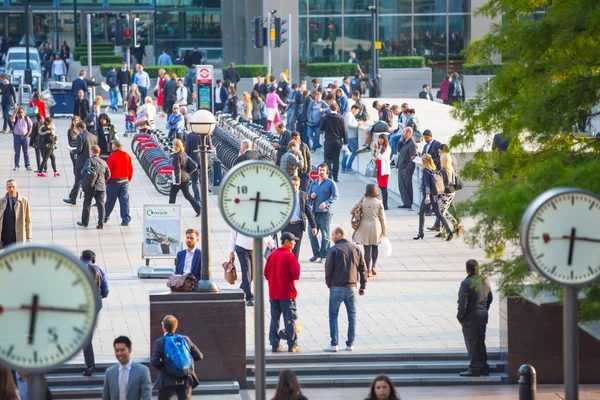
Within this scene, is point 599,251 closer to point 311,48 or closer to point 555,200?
point 555,200

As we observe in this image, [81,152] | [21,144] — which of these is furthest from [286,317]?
[21,144]

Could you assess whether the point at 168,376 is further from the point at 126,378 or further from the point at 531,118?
the point at 531,118

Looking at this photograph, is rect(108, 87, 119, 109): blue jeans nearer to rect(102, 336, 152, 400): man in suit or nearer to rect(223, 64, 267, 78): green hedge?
rect(223, 64, 267, 78): green hedge

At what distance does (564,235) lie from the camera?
283 inches

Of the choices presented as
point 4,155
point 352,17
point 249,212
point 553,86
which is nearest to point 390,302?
point 553,86

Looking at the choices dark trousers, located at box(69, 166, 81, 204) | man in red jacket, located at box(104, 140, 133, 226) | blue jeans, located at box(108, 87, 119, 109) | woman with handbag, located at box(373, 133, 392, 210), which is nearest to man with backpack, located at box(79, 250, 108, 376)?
man in red jacket, located at box(104, 140, 133, 226)

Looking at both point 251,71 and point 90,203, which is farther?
point 251,71

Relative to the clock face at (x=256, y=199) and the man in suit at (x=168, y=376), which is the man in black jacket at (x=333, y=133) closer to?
the man in suit at (x=168, y=376)

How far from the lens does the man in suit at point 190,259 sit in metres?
14.3

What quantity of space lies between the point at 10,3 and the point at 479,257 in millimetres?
56470

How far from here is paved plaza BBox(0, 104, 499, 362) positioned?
48.7 feet

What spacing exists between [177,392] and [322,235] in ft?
24.9

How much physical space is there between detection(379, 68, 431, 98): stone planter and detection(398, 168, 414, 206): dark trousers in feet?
88.7

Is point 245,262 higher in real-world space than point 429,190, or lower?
lower
